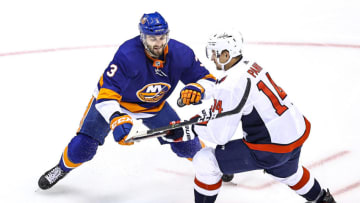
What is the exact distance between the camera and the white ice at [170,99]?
350 centimetres

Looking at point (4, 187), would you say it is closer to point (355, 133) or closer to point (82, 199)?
point (82, 199)

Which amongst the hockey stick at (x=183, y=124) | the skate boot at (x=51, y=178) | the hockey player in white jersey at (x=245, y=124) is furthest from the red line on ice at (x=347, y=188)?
the skate boot at (x=51, y=178)

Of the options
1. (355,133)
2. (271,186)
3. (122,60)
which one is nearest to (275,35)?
(355,133)

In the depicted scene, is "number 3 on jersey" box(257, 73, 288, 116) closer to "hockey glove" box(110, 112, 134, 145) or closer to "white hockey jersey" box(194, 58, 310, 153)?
"white hockey jersey" box(194, 58, 310, 153)

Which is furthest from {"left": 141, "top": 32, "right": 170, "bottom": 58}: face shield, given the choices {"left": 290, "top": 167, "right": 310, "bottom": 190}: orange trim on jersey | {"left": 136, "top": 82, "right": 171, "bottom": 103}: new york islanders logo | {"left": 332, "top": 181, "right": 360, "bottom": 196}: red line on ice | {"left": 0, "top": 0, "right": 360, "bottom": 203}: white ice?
{"left": 332, "top": 181, "right": 360, "bottom": 196}: red line on ice

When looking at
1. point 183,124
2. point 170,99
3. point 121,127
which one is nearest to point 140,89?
point 121,127

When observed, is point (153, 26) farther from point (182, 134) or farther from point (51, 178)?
point (51, 178)

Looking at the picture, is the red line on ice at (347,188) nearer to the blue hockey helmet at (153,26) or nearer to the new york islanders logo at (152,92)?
the new york islanders logo at (152,92)

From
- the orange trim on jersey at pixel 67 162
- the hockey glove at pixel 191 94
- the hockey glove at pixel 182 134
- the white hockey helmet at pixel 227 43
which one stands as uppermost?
the white hockey helmet at pixel 227 43

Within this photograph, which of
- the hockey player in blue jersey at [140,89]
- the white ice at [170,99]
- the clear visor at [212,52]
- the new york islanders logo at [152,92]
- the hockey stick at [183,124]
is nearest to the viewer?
the hockey stick at [183,124]

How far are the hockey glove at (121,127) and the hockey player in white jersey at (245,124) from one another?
14.0 inches

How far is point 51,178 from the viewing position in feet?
11.1

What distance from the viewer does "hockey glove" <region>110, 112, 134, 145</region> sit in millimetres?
2783

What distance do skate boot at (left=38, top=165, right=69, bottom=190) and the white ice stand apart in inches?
2.9
